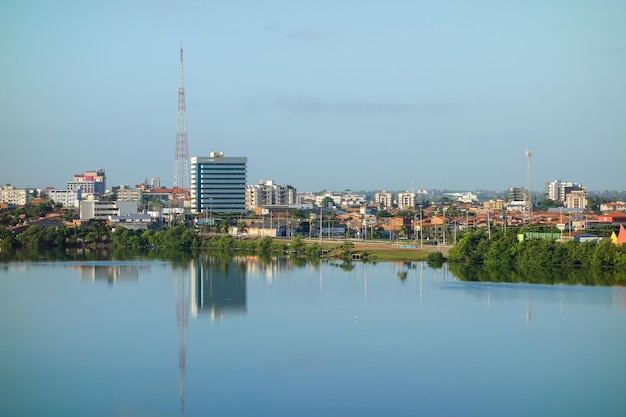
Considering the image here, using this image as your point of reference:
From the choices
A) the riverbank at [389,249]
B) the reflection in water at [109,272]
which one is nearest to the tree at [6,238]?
the reflection in water at [109,272]

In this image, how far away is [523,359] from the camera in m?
12.1

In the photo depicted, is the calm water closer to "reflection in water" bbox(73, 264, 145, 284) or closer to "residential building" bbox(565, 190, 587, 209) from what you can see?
"reflection in water" bbox(73, 264, 145, 284)

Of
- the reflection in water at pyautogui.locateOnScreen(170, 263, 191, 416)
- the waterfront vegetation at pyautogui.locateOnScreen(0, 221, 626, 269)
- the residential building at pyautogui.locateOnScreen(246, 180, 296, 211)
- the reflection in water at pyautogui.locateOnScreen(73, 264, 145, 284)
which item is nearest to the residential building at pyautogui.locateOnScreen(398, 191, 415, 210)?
the residential building at pyautogui.locateOnScreen(246, 180, 296, 211)

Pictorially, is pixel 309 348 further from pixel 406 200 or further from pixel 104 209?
pixel 406 200

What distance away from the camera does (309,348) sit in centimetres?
1273

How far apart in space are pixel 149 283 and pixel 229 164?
86.5 feet

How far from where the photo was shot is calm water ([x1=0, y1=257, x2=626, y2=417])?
1020 cm

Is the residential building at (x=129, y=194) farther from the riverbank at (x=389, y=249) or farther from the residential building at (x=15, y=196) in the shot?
the riverbank at (x=389, y=249)

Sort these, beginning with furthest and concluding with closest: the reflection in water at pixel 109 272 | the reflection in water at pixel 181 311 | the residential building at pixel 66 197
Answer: the residential building at pixel 66 197 < the reflection in water at pixel 109 272 < the reflection in water at pixel 181 311

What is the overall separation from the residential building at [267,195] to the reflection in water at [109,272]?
106 ft

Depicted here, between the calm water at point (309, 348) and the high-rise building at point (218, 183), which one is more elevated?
the high-rise building at point (218, 183)

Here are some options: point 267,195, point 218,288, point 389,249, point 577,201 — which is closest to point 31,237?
point 389,249

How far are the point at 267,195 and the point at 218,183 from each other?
11.9m

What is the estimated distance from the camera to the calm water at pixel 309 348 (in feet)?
33.5
